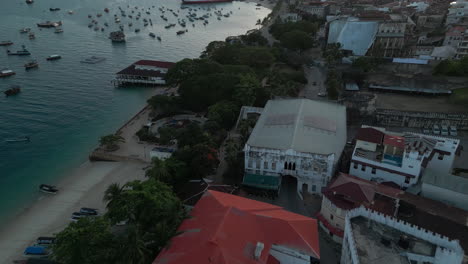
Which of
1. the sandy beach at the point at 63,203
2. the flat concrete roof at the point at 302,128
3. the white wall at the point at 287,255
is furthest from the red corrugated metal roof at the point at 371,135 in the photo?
the sandy beach at the point at 63,203

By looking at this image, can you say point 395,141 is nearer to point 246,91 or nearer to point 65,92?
point 246,91

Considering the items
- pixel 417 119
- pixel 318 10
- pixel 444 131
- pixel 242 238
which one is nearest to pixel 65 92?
pixel 242 238

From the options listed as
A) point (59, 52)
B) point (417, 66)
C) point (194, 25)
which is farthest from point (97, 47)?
point (417, 66)

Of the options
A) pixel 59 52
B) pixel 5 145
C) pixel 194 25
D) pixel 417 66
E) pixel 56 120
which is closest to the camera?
pixel 5 145

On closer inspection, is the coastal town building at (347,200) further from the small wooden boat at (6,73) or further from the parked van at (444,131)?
the small wooden boat at (6,73)

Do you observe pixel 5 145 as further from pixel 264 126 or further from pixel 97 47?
pixel 97 47

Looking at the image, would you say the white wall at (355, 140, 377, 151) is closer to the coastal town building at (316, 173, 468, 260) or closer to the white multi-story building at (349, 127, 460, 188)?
the white multi-story building at (349, 127, 460, 188)
